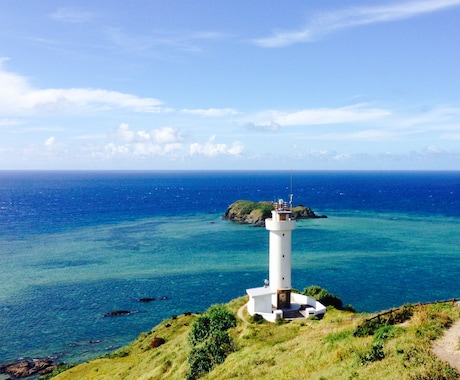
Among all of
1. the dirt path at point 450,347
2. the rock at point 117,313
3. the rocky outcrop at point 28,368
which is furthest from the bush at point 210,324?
the rock at point 117,313

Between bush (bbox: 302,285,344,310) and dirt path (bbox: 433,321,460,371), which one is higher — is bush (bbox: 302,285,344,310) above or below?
below

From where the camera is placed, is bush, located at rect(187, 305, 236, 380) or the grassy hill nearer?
the grassy hill

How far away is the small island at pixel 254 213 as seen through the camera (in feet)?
455

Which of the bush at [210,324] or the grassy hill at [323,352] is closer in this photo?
the grassy hill at [323,352]

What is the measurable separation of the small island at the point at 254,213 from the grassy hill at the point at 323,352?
95.1 m

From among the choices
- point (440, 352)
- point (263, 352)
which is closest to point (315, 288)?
point (263, 352)

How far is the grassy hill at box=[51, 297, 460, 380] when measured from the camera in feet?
65.2

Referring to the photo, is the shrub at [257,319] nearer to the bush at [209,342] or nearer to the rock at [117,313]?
the bush at [209,342]

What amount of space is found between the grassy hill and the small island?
312ft

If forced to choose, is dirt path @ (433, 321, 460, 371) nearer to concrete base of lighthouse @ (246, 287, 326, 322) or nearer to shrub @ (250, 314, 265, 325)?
concrete base of lighthouse @ (246, 287, 326, 322)

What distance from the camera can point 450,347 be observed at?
20.6 metres

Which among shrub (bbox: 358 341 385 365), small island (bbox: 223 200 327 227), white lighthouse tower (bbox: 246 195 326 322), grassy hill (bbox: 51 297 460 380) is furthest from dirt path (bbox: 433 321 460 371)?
small island (bbox: 223 200 327 227)

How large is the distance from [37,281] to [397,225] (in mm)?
106669

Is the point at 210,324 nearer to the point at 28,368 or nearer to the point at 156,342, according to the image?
the point at 156,342
